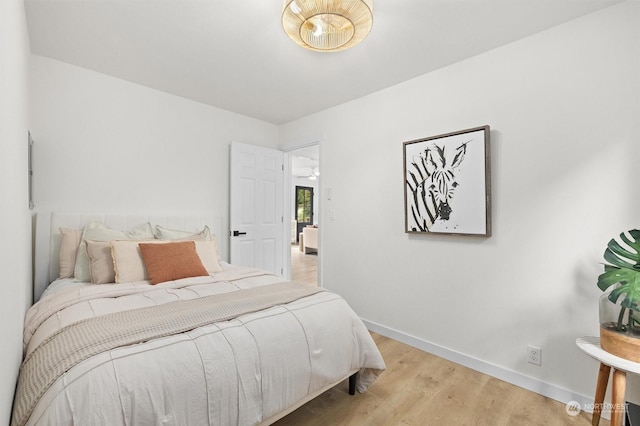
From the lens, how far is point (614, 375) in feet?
5.12

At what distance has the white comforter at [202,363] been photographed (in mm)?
1078

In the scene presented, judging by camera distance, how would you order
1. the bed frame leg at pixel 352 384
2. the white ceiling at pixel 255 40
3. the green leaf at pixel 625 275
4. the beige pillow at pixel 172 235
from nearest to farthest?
the green leaf at pixel 625 275 → the white ceiling at pixel 255 40 → the bed frame leg at pixel 352 384 → the beige pillow at pixel 172 235

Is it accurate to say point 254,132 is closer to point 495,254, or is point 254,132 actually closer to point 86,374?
point 495,254

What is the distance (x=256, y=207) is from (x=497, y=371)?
3.02 metres

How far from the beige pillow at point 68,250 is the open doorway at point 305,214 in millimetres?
2347

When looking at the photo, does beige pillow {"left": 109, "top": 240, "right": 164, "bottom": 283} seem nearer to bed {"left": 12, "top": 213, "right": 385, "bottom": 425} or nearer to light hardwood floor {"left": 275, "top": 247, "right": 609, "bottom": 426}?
bed {"left": 12, "top": 213, "right": 385, "bottom": 425}

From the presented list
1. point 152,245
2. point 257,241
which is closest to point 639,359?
point 152,245

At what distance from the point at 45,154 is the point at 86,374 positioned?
2.38 m

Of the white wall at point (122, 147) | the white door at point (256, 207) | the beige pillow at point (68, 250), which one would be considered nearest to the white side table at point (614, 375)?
the white door at point (256, 207)

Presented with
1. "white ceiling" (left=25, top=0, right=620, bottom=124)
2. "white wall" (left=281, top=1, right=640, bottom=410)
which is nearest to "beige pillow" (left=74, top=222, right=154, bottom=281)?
"white ceiling" (left=25, top=0, right=620, bottom=124)

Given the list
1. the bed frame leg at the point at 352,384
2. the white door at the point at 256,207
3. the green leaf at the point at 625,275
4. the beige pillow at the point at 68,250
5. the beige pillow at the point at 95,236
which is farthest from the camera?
the white door at the point at 256,207

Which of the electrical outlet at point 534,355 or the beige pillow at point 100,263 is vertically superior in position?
the beige pillow at point 100,263

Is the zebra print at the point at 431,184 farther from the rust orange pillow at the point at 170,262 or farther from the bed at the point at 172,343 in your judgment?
the rust orange pillow at the point at 170,262

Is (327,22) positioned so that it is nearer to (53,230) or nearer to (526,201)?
(526,201)
